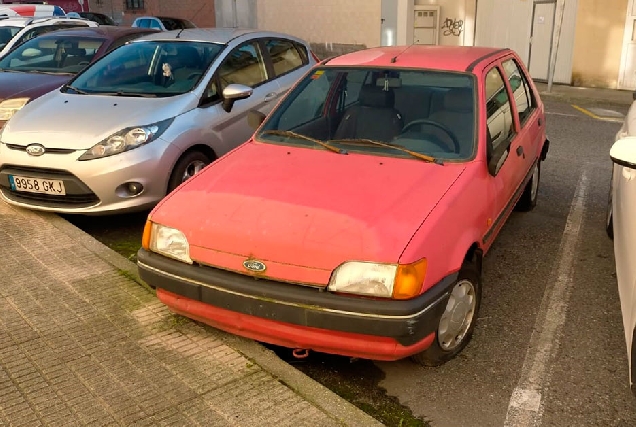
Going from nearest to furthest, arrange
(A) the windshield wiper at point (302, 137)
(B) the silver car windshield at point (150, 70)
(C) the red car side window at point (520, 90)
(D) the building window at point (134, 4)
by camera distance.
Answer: (A) the windshield wiper at point (302, 137) → (C) the red car side window at point (520, 90) → (B) the silver car windshield at point (150, 70) → (D) the building window at point (134, 4)

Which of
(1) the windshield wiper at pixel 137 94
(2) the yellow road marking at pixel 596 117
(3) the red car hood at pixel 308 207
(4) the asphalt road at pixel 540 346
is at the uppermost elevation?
(1) the windshield wiper at pixel 137 94

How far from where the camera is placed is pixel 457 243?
328cm

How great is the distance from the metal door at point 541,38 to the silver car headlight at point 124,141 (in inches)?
488

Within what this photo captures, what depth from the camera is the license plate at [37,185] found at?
5.09 m

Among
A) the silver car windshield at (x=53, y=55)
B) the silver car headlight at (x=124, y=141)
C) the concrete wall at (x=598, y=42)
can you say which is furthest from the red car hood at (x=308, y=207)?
the concrete wall at (x=598, y=42)

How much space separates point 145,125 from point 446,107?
8.26 feet

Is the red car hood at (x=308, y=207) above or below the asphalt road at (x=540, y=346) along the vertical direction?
above

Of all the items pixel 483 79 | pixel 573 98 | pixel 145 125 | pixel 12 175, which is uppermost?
pixel 483 79

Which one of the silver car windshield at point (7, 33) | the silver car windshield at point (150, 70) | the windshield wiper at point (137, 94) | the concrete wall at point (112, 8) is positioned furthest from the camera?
the concrete wall at point (112, 8)

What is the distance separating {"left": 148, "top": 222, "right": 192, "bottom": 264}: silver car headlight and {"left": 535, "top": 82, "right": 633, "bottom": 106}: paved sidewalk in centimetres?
1180

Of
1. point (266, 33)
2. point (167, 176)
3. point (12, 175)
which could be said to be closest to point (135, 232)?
point (167, 176)

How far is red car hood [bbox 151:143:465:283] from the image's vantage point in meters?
3.02

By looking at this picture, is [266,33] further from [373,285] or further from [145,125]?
[373,285]

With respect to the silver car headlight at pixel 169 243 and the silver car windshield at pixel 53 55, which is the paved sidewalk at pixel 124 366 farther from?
the silver car windshield at pixel 53 55
